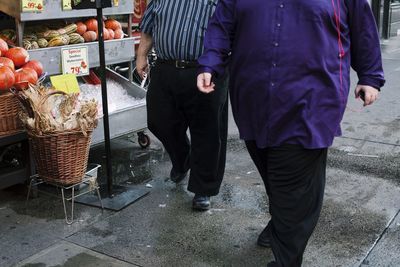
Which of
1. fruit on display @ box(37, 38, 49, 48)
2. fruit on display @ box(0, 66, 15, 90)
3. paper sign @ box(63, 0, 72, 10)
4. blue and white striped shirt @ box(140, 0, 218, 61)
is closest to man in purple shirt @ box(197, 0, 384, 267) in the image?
blue and white striped shirt @ box(140, 0, 218, 61)

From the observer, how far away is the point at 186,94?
3785 mm

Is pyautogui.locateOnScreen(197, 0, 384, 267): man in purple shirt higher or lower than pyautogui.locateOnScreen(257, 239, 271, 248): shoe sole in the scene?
higher

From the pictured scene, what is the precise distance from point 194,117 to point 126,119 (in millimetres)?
1084

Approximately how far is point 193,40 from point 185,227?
1249mm

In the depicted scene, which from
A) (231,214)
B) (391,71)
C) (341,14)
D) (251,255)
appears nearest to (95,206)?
(231,214)

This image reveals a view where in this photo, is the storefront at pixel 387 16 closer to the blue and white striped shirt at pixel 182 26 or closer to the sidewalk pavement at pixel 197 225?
the sidewalk pavement at pixel 197 225

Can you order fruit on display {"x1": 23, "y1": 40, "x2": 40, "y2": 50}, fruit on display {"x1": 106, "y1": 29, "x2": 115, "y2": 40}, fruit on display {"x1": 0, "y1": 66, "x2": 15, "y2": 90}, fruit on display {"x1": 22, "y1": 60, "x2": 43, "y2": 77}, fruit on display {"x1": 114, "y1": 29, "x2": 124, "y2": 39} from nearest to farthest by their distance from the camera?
fruit on display {"x1": 0, "y1": 66, "x2": 15, "y2": 90}
fruit on display {"x1": 22, "y1": 60, "x2": 43, "y2": 77}
fruit on display {"x1": 23, "y1": 40, "x2": 40, "y2": 50}
fruit on display {"x1": 106, "y1": 29, "x2": 115, "y2": 40}
fruit on display {"x1": 114, "y1": 29, "x2": 124, "y2": 39}

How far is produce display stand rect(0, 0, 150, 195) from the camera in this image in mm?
3992

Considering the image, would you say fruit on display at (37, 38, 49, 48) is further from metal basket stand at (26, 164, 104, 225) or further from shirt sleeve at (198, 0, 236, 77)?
shirt sleeve at (198, 0, 236, 77)

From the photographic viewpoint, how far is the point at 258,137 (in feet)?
8.91

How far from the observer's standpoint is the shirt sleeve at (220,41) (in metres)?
2.73

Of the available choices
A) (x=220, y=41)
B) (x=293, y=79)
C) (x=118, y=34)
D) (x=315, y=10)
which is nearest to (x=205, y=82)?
(x=220, y=41)

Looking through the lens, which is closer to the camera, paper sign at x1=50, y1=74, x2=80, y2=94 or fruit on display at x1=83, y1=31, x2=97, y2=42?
paper sign at x1=50, y1=74, x2=80, y2=94

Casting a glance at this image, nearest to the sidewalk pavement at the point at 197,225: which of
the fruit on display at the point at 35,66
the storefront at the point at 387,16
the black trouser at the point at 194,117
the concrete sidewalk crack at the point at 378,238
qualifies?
the concrete sidewalk crack at the point at 378,238
